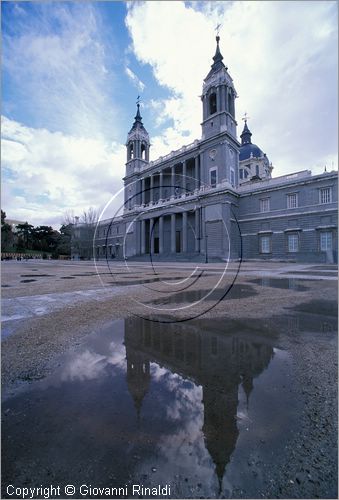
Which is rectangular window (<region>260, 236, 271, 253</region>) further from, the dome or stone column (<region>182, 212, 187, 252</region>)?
the dome

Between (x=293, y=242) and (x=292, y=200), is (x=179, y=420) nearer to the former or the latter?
(x=293, y=242)

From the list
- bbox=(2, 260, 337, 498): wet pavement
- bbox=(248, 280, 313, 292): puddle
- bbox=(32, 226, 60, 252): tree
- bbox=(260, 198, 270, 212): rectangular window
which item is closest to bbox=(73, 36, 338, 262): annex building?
bbox=(260, 198, 270, 212): rectangular window

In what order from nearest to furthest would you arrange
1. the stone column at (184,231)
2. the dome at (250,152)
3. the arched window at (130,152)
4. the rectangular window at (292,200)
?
the rectangular window at (292,200)
the stone column at (184,231)
the arched window at (130,152)
the dome at (250,152)

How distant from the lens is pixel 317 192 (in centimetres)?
3100

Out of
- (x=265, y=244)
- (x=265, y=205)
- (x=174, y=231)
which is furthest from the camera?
(x=174, y=231)

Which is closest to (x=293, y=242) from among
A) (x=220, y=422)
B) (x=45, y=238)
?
(x=220, y=422)

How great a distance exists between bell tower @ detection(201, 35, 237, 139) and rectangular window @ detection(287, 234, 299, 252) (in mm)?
20883

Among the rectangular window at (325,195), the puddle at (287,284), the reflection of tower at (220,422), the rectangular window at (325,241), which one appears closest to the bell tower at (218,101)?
the rectangular window at (325,195)

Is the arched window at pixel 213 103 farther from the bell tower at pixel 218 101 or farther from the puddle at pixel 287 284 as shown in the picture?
the puddle at pixel 287 284

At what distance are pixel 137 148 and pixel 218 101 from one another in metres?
Answer: 18.8

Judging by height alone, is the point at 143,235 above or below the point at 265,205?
below

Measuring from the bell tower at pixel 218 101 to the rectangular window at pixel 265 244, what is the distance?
1952 centimetres

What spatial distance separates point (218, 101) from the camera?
38750 millimetres

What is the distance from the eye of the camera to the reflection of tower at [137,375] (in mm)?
2227
